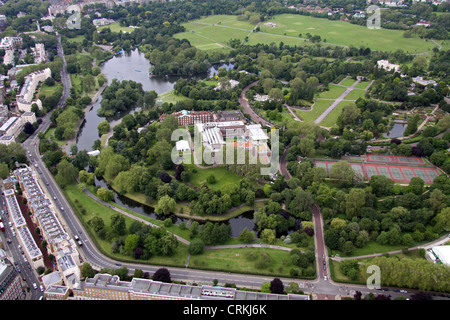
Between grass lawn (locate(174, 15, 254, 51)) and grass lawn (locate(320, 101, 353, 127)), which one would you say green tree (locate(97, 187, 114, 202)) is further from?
grass lawn (locate(174, 15, 254, 51))

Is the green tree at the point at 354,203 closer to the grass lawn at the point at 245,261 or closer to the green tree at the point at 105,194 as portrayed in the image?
the grass lawn at the point at 245,261

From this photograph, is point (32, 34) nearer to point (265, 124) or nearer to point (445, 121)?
point (265, 124)

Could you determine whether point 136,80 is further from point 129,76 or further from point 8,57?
point 8,57

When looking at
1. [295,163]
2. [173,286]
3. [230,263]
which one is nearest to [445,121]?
[295,163]

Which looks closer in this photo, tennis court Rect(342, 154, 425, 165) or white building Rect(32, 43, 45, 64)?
tennis court Rect(342, 154, 425, 165)

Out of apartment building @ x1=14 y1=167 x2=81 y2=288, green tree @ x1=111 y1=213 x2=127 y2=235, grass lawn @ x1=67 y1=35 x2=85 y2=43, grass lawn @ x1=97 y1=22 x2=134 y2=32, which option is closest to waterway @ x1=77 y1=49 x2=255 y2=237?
green tree @ x1=111 y1=213 x2=127 y2=235
